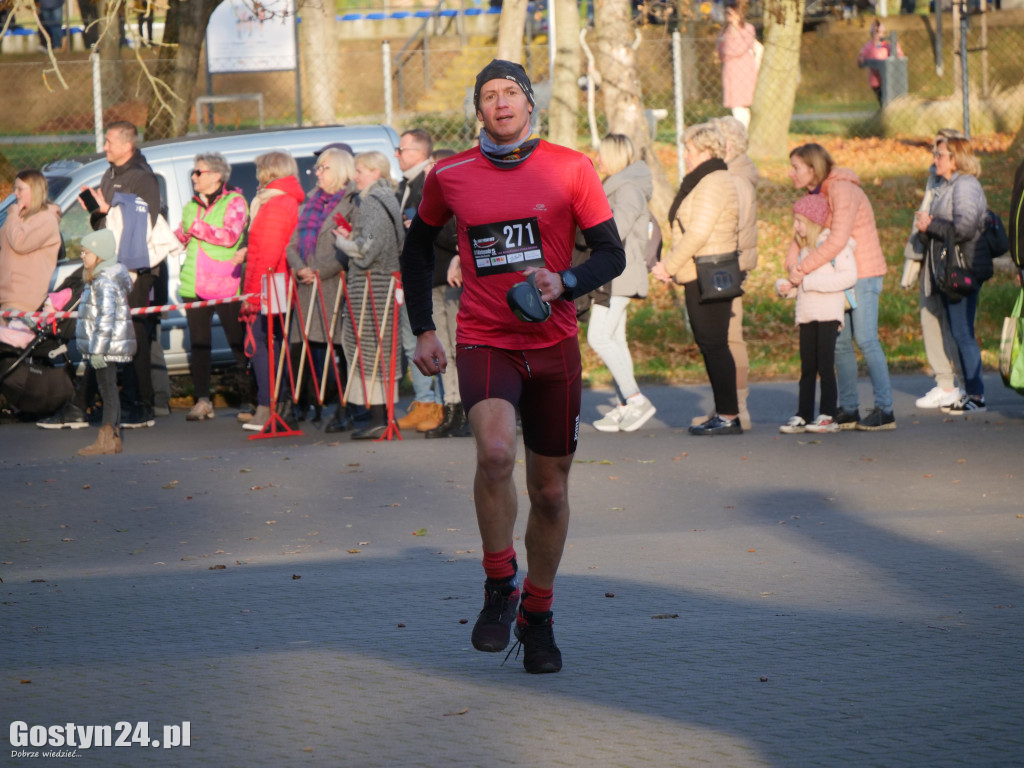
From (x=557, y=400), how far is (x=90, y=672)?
1822 millimetres

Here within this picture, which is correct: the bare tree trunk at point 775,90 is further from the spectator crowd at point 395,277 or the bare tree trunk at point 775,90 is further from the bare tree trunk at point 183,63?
the spectator crowd at point 395,277

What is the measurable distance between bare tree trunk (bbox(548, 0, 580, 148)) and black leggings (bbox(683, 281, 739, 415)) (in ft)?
25.5

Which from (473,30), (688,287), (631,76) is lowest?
(688,287)

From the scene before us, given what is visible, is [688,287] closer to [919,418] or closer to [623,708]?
[919,418]

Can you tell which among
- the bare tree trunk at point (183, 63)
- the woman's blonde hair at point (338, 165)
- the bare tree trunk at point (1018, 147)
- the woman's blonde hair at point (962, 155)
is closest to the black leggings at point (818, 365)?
the woman's blonde hair at point (962, 155)

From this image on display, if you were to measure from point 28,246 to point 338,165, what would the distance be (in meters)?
2.45

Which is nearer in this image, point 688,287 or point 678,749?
point 678,749

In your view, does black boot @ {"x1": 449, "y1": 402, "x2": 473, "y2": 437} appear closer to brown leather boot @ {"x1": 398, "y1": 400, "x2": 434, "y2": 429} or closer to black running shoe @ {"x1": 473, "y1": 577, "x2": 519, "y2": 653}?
brown leather boot @ {"x1": 398, "y1": 400, "x2": 434, "y2": 429}

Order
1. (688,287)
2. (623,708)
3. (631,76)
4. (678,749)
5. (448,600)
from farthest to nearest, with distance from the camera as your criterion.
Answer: (631,76) → (688,287) → (448,600) → (623,708) → (678,749)

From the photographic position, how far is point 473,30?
108ft

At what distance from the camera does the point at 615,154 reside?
34.8 ft

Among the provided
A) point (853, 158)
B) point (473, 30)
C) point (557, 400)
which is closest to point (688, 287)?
point (557, 400)

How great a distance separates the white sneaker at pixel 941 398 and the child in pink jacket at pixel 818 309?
1.16 m

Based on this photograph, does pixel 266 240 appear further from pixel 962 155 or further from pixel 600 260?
pixel 600 260
